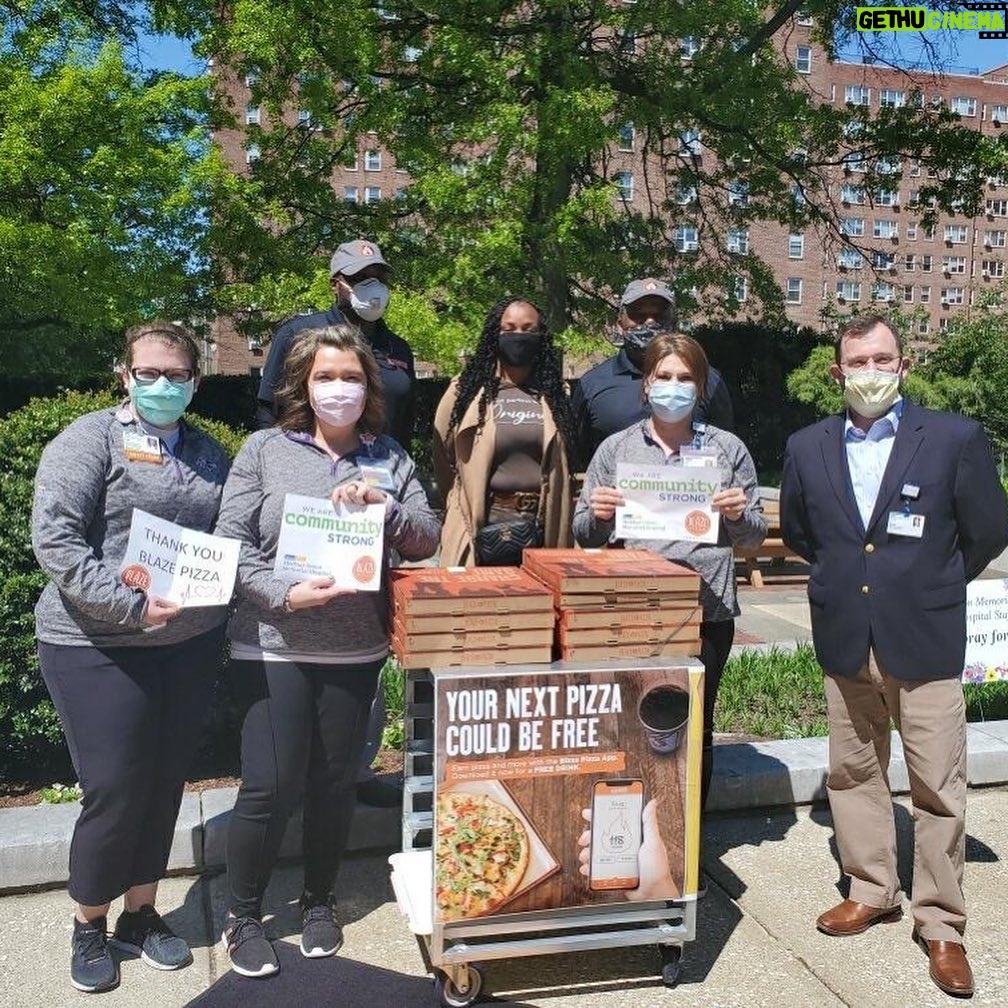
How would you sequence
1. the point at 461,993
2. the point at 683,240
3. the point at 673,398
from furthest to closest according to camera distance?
the point at 683,240 → the point at 673,398 → the point at 461,993

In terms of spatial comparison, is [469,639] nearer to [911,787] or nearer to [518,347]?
[518,347]

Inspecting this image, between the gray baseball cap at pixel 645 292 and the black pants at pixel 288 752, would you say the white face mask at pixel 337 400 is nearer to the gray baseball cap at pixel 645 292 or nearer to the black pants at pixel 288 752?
the black pants at pixel 288 752

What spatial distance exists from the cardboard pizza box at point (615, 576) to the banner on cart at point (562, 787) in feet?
0.85

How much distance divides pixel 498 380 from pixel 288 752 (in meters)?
1.78

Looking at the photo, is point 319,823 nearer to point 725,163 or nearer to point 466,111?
point 466,111

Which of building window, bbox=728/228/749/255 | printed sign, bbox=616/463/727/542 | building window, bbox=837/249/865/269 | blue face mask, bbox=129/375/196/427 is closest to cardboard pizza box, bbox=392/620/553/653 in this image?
printed sign, bbox=616/463/727/542

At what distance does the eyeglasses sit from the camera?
10.8 ft

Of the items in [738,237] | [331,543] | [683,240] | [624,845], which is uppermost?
[683,240]

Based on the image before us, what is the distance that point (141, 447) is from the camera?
10.8 ft

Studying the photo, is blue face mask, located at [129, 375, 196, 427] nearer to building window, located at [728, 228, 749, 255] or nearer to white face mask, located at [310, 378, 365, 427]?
white face mask, located at [310, 378, 365, 427]

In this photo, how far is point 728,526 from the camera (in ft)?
12.7

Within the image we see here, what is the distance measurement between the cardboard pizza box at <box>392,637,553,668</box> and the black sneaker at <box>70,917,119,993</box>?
1.39 meters

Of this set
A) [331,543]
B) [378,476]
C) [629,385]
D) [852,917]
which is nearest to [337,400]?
[378,476]

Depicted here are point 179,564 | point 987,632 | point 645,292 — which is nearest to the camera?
point 179,564
